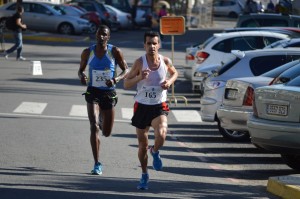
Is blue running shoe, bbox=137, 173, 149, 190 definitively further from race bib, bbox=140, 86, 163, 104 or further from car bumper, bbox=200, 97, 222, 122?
car bumper, bbox=200, 97, 222, 122

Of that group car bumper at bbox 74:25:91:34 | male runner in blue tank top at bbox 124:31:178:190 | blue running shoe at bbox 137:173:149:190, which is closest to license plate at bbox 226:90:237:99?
male runner in blue tank top at bbox 124:31:178:190

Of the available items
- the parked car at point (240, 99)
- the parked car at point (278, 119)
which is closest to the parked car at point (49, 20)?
the parked car at point (240, 99)

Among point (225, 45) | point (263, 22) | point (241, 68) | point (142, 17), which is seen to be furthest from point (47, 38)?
point (241, 68)

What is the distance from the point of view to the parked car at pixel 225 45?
22422 mm

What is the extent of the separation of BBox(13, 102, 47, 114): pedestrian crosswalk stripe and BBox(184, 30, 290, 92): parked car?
4201 mm

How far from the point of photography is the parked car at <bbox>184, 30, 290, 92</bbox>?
2242 centimetres

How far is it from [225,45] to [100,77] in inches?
456

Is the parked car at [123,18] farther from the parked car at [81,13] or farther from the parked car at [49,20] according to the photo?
the parked car at [49,20]

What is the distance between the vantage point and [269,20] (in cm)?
2966

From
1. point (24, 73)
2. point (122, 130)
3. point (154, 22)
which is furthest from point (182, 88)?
point (154, 22)

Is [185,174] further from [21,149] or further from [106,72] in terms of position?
[21,149]

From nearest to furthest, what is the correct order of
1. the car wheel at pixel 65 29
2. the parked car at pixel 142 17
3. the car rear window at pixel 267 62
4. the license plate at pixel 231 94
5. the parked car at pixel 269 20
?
the license plate at pixel 231 94 < the car rear window at pixel 267 62 < the parked car at pixel 269 20 < the car wheel at pixel 65 29 < the parked car at pixel 142 17

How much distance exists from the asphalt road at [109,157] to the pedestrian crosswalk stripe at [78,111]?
0.02 metres

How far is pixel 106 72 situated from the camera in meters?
12.1
